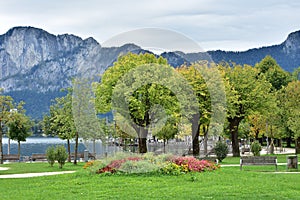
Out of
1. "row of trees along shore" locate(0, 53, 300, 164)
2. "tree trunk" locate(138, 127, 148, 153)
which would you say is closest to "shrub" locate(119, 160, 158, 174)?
"row of trees along shore" locate(0, 53, 300, 164)

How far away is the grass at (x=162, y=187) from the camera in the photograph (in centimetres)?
1376

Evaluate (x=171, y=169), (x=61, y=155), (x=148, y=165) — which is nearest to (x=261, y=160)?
(x=171, y=169)

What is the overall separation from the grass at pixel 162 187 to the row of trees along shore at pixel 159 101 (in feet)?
38.5

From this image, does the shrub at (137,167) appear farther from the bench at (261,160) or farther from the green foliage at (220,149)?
the green foliage at (220,149)

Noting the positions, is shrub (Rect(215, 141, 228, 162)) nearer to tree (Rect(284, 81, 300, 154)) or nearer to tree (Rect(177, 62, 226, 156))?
tree (Rect(177, 62, 226, 156))

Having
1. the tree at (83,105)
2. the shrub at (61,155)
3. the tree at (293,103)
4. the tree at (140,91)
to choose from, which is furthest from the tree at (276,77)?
the shrub at (61,155)

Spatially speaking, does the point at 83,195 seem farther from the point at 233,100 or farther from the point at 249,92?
the point at 249,92

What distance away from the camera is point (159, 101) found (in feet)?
101

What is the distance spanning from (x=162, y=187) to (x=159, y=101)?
15.5 m

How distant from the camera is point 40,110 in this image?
165 m

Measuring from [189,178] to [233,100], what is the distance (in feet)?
77.0

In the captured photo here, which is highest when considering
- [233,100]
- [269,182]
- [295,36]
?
[295,36]

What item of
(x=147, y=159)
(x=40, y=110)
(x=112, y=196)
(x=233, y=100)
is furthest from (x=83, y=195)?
(x=40, y=110)

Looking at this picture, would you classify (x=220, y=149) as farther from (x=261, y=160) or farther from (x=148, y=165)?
(x=148, y=165)
